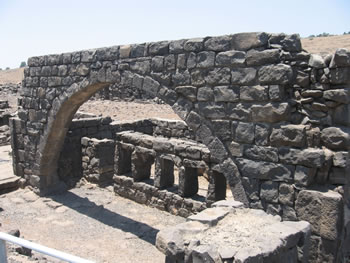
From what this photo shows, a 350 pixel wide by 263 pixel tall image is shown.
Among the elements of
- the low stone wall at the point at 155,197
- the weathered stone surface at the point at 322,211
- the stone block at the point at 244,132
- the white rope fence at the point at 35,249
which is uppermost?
the stone block at the point at 244,132

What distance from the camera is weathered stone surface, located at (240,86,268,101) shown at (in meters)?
4.58

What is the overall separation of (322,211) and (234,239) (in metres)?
1.62

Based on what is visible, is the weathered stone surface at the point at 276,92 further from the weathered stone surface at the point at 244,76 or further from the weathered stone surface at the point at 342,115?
the weathered stone surface at the point at 342,115

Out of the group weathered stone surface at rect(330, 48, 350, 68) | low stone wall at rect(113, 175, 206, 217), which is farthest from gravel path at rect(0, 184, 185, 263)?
weathered stone surface at rect(330, 48, 350, 68)

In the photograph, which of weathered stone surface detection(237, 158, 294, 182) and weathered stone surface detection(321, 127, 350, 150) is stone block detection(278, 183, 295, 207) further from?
weathered stone surface detection(321, 127, 350, 150)

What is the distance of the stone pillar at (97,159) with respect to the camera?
9125 millimetres

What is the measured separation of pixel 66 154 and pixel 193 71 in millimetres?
5391

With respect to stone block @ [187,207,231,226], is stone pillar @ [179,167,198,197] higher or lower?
lower

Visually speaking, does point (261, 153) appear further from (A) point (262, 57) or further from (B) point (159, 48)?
(B) point (159, 48)

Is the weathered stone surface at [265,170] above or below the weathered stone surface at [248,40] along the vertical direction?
below

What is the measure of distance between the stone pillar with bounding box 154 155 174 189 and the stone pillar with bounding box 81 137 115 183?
208 centimetres

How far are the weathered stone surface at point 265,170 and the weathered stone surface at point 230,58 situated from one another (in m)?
1.36

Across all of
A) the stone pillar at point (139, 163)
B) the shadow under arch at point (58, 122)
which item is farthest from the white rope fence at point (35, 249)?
the stone pillar at point (139, 163)

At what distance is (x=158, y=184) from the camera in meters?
7.68
